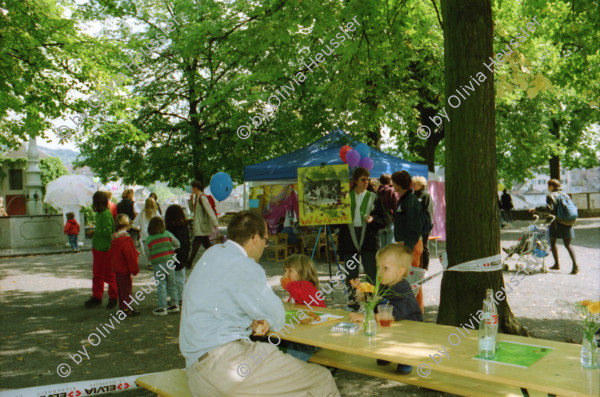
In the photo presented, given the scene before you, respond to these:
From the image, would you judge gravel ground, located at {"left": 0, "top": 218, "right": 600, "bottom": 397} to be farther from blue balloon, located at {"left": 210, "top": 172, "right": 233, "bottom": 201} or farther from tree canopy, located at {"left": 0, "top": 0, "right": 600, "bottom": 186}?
tree canopy, located at {"left": 0, "top": 0, "right": 600, "bottom": 186}

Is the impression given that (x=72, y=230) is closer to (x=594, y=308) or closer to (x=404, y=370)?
(x=404, y=370)

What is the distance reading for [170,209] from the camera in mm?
9414

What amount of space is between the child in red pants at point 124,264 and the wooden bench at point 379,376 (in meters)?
4.58

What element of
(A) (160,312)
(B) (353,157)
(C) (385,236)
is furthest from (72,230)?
(C) (385,236)

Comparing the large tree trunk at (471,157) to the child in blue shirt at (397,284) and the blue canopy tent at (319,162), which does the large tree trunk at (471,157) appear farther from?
the blue canopy tent at (319,162)

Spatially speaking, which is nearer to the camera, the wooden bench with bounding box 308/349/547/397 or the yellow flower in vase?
the yellow flower in vase

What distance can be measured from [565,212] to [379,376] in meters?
8.89

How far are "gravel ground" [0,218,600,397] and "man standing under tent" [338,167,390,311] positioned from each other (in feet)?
3.77

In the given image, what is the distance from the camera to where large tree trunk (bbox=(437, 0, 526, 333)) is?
17.8ft

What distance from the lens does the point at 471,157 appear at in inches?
214

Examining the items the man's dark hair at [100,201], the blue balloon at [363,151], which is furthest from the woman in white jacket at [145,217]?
the blue balloon at [363,151]

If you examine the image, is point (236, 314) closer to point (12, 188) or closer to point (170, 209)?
point (170, 209)

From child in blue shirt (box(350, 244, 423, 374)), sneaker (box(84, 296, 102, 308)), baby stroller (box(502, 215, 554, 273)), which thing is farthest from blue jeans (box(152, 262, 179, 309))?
baby stroller (box(502, 215, 554, 273))

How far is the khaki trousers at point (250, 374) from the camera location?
10.3 feet
